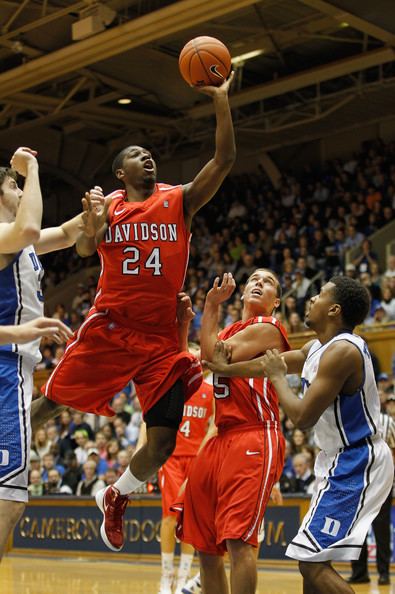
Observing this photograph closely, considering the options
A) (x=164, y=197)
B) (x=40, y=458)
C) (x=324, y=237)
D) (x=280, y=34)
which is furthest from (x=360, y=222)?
(x=164, y=197)

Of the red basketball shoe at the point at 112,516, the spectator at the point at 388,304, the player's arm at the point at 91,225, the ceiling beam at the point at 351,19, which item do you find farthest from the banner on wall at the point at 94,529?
the ceiling beam at the point at 351,19

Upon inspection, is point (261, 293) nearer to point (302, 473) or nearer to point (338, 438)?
point (338, 438)

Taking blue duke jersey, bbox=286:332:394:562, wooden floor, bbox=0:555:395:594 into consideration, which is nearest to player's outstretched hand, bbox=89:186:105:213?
blue duke jersey, bbox=286:332:394:562

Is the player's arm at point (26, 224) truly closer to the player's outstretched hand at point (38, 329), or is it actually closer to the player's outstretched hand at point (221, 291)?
the player's outstretched hand at point (38, 329)

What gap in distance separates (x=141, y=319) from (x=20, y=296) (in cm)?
83

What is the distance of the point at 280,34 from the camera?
61.4 ft

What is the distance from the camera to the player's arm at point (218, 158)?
5562 millimetres

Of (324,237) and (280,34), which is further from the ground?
(280,34)

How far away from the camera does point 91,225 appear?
5625 millimetres

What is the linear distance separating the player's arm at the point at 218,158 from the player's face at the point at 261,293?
2.08ft

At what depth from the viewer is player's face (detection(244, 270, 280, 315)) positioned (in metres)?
6.18

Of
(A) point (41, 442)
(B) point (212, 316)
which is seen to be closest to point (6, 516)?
(B) point (212, 316)

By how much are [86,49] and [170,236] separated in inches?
488

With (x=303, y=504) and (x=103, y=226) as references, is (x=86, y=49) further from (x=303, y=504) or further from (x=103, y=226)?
(x=103, y=226)
